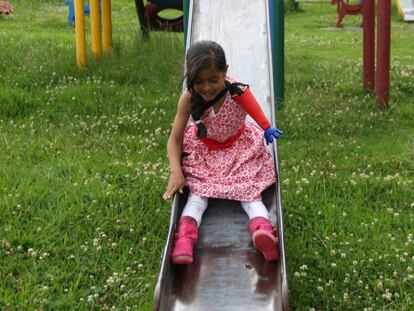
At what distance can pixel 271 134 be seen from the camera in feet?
14.4

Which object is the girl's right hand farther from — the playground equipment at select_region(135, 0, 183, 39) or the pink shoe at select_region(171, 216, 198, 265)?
the playground equipment at select_region(135, 0, 183, 39)

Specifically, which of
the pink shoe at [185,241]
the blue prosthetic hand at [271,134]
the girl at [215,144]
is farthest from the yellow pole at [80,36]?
the pink shoe at [185,241]

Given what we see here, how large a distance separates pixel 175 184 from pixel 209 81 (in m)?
0.63

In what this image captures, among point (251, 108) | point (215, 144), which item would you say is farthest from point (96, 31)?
point (251, 108)

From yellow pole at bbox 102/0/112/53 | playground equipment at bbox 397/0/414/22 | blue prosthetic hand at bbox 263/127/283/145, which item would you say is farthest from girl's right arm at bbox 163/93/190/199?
playground equipment at bbox 397/0/414/22

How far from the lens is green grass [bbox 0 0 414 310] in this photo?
13.4 feet

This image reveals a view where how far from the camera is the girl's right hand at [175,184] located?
4.21m

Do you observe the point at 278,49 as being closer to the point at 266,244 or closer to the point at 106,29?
the point at 106,29

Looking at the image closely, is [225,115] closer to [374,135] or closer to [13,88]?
[374,135]

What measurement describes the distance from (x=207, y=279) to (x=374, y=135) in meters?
3.40

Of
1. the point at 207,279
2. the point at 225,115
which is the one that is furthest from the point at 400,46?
the point at 207,279

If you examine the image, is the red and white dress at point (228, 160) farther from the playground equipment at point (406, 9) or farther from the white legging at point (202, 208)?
the playground equipment at point (406, 9)

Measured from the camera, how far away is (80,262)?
427cm

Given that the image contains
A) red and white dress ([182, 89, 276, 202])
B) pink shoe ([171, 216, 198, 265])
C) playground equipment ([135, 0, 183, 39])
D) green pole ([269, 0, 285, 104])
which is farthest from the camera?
playground equipment ([135, 0, 183, 39])
